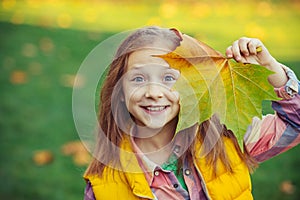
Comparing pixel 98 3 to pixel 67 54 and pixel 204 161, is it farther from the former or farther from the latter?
pixel 204 161

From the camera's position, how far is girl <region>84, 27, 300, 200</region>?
134 cm

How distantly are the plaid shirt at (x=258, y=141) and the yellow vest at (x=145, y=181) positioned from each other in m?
0.02

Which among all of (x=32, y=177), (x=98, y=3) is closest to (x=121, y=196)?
(x=32, y=177)

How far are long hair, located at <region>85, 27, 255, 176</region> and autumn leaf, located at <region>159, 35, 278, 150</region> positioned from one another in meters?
0.12

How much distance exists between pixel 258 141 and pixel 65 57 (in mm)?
2655

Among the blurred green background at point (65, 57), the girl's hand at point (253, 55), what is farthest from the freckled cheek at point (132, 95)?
the blurred green background at point (65, 57)

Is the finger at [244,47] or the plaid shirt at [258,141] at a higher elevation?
the finger at [244,47]

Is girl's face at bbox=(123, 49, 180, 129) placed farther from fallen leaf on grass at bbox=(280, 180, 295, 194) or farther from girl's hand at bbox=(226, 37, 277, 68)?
fallen leaf on grass at bbox=(280, 180, 295, 194)

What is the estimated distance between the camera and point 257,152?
1.46 metres

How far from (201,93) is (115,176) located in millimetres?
366

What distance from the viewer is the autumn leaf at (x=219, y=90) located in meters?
1.18

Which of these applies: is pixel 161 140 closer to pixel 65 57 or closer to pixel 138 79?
pixel 138 79

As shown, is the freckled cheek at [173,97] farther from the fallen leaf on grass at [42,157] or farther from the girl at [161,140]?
the fallen leaf on grass at [42,157]

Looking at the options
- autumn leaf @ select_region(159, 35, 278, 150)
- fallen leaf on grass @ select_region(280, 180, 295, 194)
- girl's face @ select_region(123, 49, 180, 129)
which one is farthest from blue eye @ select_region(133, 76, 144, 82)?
fallen leaf on grass @ select_region(280, 180, 295, 194)
